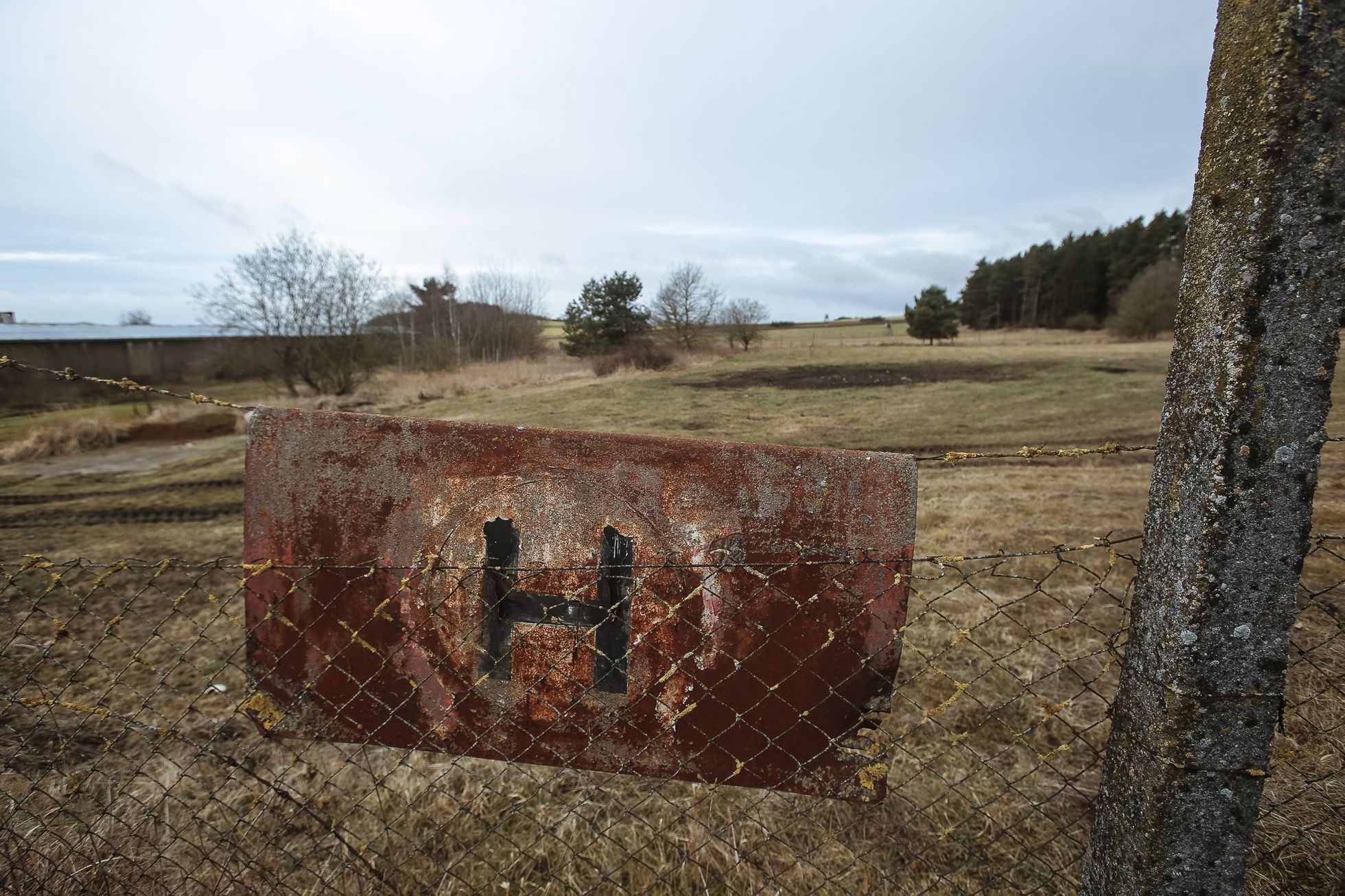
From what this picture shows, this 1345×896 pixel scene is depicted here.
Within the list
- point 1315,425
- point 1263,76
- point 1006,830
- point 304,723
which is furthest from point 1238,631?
point 304,723

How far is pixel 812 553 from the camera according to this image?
2076 mm

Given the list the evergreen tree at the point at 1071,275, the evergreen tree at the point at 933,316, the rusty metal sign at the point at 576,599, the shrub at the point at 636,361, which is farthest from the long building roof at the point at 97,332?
the evergreen tree at the point at 1071,275

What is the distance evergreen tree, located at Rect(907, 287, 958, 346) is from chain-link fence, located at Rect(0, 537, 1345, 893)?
145 feet

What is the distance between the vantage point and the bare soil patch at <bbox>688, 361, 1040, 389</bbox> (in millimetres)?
19547

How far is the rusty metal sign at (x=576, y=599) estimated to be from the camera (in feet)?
6.88

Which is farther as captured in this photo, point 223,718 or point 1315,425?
point 223,718

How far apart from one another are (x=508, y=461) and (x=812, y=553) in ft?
3.47

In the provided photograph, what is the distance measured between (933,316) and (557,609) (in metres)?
46.9

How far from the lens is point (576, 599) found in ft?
7.17

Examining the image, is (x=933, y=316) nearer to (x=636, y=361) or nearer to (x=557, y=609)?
(x=636, y=361)

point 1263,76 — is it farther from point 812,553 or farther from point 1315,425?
point 812,553

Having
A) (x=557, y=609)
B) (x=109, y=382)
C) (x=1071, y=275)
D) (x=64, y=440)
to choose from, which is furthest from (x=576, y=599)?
(x=1071, y=275)

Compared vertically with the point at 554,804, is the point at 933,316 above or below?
above

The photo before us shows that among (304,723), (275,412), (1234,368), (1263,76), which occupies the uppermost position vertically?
(1263,76)
